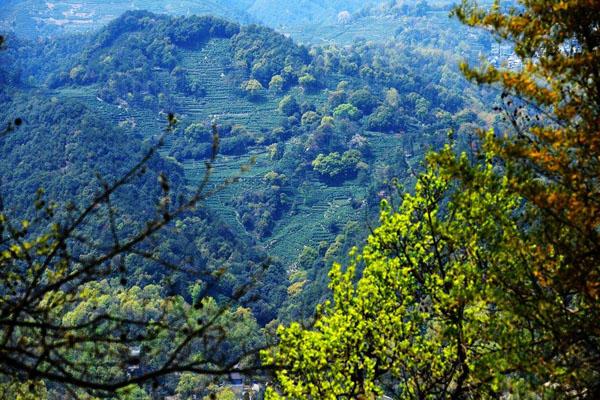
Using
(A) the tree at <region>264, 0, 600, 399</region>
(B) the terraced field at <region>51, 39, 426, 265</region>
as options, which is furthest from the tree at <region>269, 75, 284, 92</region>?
(A) the tree at <region>264, 0, 600, 399</region>

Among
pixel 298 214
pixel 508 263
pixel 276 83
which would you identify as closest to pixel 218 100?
pixel 276 83

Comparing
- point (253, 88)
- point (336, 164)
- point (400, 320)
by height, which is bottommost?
point (336, 164)

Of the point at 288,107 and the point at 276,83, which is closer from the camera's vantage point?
Answer: the point at 288,107

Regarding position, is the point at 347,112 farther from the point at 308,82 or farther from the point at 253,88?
the point at 253,88

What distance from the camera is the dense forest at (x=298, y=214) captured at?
4.31m

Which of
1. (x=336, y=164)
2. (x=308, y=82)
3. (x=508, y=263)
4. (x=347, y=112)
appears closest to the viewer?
(x=508, y=263)

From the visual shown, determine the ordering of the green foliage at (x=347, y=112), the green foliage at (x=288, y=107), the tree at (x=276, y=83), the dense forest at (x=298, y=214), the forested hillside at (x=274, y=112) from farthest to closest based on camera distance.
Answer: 1. the tree at (x=276, y=83)
2. the green foliage at (x=288, y=107)
3. the green foliage at (x=347, y=112)
4. the forested hillside at (x=274, y=112)
5. the dense forest at (x=298, y=214)

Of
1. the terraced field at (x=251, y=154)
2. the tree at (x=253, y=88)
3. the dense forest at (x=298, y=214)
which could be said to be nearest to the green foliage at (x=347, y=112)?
the dense forest at (x=298, y=214)

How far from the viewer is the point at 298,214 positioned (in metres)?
98.9

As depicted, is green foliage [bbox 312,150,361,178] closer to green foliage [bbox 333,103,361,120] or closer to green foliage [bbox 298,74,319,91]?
green foliage [bbox 333,103,361,120]

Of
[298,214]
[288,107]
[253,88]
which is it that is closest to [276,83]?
[253,88]

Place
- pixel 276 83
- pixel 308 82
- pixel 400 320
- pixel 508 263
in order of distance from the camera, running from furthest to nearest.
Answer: pixel 308 82, pixel 276 83, pixel 400 320, pixel 508 263

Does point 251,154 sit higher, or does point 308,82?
point 308,82

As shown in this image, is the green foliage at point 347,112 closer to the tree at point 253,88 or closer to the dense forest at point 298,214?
the dense forest at point 298,214
